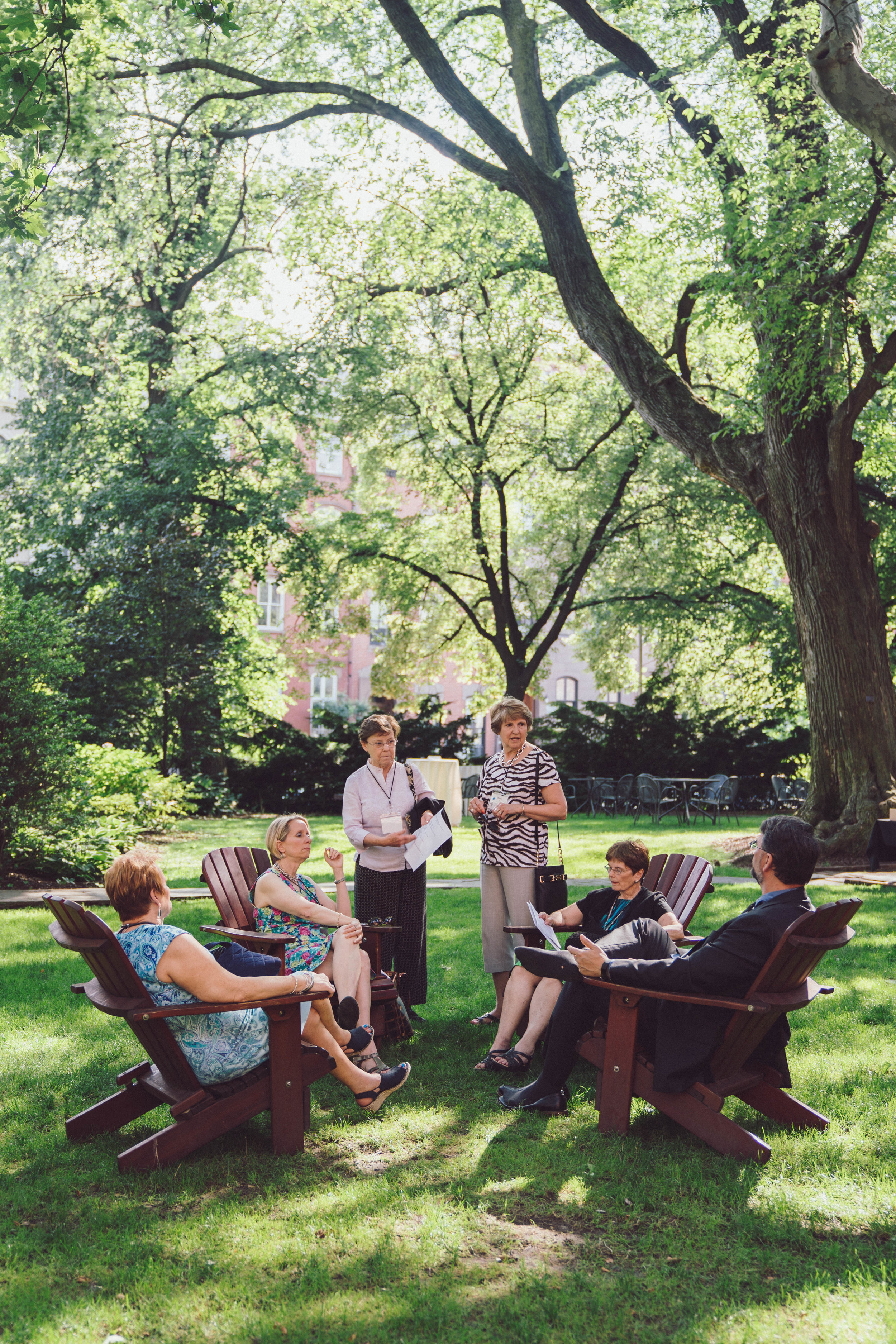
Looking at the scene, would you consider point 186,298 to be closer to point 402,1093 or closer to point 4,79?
point 4,79

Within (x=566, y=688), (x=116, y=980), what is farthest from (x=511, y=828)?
(x=566, y=688)

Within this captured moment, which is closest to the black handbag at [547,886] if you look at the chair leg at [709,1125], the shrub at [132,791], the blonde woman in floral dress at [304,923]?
the blonde woman in floral dress at [304,923]

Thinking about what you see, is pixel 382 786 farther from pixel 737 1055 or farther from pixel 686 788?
pixel 686 788

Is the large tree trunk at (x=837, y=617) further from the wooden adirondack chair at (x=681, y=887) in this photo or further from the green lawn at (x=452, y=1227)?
the green lawn at (x=452, y=1227)

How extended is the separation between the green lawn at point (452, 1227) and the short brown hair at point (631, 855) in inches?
42.1

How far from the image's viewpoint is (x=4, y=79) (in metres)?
7.01

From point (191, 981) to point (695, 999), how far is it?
1.86 meters

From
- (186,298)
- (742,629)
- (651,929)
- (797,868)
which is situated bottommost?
(651,929)

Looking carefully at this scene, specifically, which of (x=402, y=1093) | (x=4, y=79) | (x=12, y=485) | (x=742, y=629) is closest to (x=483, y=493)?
(x=742, y=629)

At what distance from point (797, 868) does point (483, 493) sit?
69.5ft

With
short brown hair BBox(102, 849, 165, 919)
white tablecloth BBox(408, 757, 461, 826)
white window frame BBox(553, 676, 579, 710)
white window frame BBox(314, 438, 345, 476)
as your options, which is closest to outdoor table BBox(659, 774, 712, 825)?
white tablecloth BBox(408, 757, 461, 826)

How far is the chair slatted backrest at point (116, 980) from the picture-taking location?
3.79 metres

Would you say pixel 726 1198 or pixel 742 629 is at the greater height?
pixel 742 629

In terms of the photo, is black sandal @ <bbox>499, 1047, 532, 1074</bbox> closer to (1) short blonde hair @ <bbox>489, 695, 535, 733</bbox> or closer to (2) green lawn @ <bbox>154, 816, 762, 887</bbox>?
(1) short blonde hair @ <bbox>489, 695, 535, 733</bbox>
